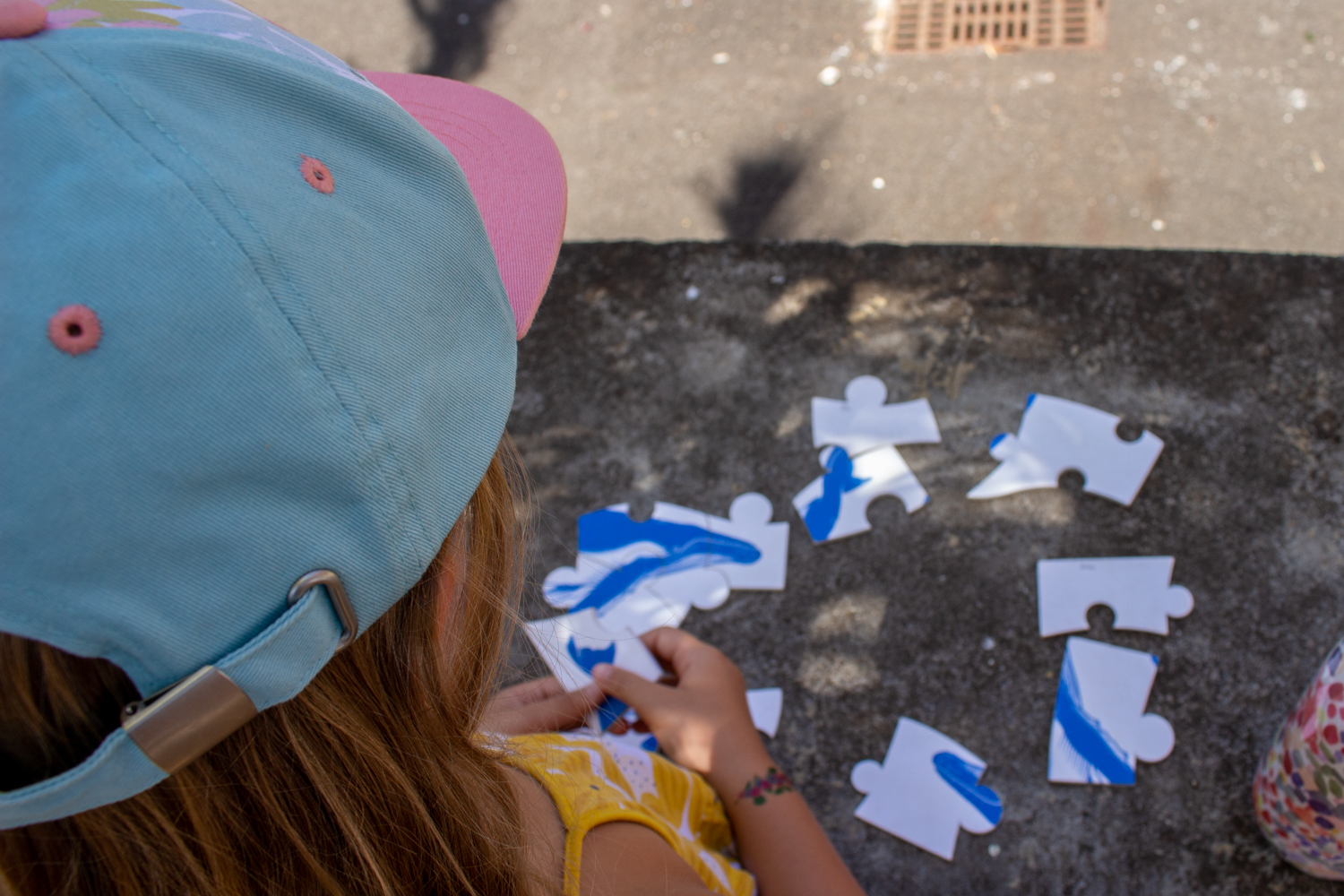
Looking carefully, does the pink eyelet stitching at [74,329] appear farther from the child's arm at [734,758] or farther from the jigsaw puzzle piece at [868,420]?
the jigsaw puzzle piece at [868,420]

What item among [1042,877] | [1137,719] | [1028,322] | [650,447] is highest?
[1028,322]

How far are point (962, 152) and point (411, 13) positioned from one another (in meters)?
2.91

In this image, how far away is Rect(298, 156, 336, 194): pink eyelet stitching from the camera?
2.41 feet

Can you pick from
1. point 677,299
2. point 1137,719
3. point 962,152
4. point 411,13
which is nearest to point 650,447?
point 677,299

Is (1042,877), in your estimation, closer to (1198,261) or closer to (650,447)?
(650,447)

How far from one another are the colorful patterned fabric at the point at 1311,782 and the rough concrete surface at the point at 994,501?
0.13 m

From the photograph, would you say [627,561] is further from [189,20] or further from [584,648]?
[189,20]

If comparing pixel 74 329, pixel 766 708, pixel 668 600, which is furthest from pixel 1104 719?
pixel 74 329

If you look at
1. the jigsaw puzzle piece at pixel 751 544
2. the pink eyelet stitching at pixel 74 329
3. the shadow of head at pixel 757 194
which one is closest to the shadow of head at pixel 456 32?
the shadow of head at pixel 757 194

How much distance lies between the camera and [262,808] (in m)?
0.83

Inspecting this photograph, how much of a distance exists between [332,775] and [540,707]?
0.81m

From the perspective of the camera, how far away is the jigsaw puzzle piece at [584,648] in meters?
1.82

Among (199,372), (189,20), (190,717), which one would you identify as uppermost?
(189,20)

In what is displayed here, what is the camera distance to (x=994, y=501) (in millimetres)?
1948
